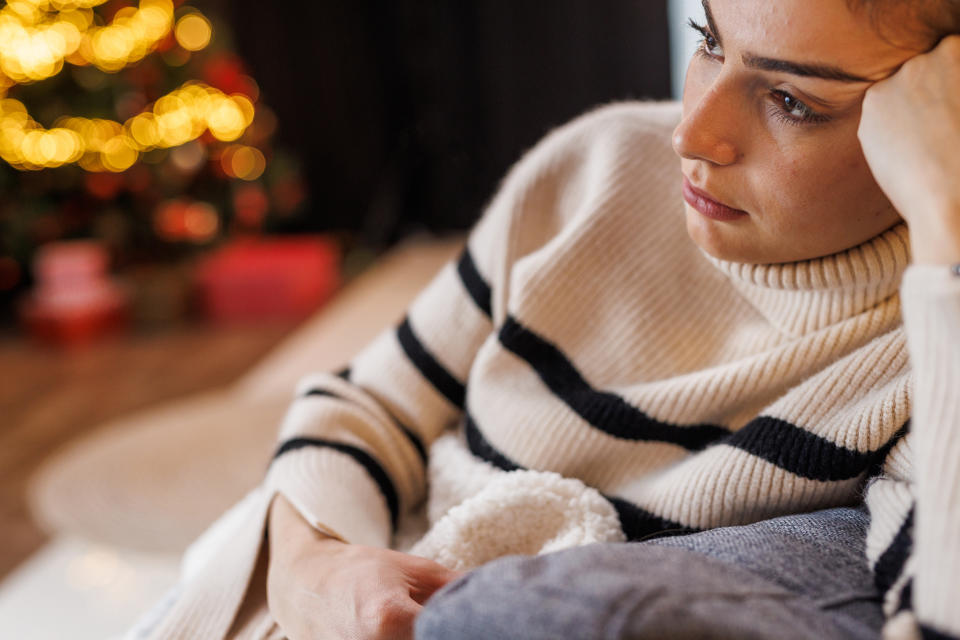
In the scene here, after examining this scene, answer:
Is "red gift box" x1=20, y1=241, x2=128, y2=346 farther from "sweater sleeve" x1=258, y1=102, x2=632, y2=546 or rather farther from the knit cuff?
the knit cuff

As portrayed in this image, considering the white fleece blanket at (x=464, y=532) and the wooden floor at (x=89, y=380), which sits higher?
the white fleece blanket at (x=464, y=532)

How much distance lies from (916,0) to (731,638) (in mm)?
368

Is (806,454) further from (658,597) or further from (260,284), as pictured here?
(260,284)

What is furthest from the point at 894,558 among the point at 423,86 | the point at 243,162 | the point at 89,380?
the point at 423,86

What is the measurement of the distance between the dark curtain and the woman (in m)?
2.91

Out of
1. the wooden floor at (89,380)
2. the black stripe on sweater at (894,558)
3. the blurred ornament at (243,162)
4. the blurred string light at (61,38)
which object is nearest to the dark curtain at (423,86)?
the blurred ornament at (243,162)

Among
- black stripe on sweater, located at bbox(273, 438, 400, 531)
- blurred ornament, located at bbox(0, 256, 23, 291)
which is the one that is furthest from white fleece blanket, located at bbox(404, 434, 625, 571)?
blurred ornament, located at bbox(0, 256, 23, 291)

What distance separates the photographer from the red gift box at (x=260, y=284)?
311 cm

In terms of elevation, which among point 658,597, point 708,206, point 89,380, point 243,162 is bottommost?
point 89,380

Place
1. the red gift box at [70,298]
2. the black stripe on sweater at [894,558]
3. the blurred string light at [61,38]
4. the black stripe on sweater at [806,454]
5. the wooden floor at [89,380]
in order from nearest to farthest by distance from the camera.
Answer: the black stripe on sweater at [894,558]
the black stripe on sweater at [806,454]
the wooden floor at [89,380]
the blurred string light at [61,38]
the red gift box at [70,298]

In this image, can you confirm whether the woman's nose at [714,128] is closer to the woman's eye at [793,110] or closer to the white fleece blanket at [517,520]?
the woman's eye at [793,110]

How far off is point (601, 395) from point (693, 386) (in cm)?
8

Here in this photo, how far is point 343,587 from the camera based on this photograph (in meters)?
0.64

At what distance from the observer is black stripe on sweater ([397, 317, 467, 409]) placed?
0.85m
